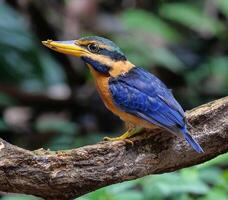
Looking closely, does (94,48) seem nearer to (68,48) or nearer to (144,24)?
(68,48)

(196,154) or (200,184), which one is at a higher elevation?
(196,154)

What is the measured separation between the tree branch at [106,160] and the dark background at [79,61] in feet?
5.56

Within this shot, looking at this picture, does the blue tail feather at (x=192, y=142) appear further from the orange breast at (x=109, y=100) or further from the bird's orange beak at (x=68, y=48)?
the bird's orange beak at (x=68, y=48)

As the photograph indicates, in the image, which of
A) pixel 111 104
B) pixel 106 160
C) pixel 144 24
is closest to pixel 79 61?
pixel 144 24

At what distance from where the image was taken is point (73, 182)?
2668 millimetres

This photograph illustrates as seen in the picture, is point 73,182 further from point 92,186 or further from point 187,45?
point 187,45

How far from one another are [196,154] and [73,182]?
22.5 inches

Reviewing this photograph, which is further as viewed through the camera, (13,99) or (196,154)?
(13,99)

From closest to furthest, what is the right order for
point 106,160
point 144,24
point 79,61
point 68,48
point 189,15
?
point 106,160 < point 68,48 < point 144,24 < point 189,15 < point 79,61

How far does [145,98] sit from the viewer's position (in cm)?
292

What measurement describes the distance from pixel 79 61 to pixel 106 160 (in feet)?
11.4

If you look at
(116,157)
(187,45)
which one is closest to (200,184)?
(116,157)

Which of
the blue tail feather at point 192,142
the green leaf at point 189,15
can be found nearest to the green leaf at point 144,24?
the green leaf at point 189,15

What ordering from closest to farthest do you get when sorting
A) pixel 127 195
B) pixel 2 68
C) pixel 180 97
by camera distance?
pixel 127 195 < pixel 2 68 < pixel 180 97
